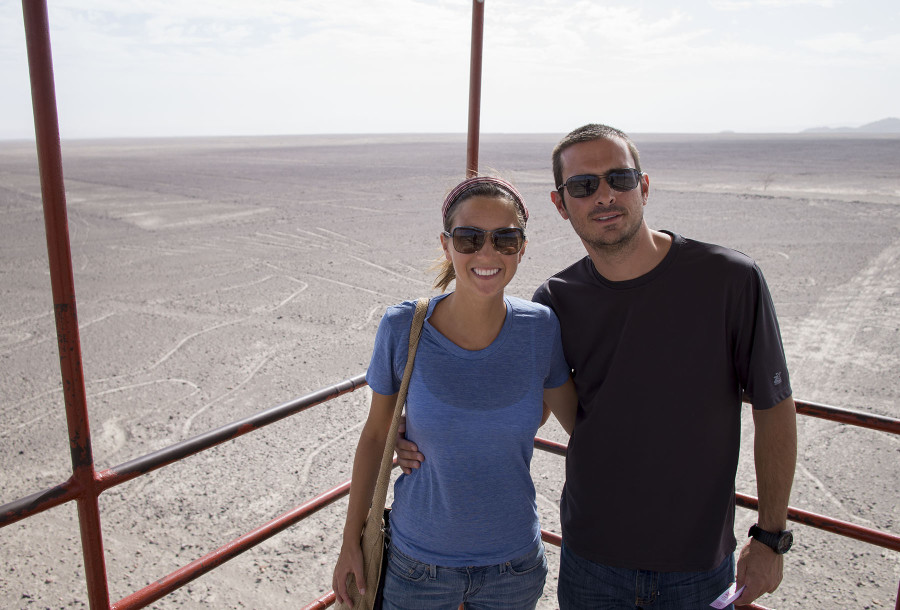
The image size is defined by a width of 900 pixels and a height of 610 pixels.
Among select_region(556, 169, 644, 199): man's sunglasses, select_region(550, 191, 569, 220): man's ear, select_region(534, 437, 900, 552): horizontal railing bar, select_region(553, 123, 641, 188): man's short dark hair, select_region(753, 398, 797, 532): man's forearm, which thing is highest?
select_region(553, 123, 641, 188): man's short dark hair

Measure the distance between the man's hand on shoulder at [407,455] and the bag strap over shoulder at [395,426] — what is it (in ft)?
0.08

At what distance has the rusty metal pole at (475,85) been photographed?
102 inches

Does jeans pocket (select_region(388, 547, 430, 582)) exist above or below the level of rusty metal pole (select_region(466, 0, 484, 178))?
below

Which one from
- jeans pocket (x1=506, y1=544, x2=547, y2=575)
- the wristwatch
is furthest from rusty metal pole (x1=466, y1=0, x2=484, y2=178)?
the wristwatch

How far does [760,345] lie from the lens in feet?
6.38

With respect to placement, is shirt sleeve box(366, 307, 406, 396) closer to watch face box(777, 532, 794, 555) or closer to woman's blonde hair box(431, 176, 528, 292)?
woman's blonde hair box(431, 176, 528, 292)

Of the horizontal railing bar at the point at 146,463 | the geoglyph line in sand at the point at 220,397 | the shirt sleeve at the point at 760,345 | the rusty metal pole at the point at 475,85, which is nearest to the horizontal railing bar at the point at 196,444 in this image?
the horizontal railing bar at the point at 146,463

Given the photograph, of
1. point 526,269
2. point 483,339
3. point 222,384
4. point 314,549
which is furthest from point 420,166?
point 483,339

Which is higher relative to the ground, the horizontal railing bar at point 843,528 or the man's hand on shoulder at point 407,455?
the man's hand on shoulder at point 407,455

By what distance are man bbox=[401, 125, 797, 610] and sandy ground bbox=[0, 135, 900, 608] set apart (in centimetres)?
56

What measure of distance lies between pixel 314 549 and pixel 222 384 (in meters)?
3.47

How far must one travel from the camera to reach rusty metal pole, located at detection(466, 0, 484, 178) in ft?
8.52

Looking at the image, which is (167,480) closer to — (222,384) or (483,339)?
(222,384)

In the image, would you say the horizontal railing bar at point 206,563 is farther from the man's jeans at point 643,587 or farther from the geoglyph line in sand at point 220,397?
the geoglyph line in sand at point 220,397
